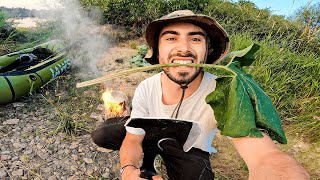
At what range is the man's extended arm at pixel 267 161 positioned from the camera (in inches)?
62.0

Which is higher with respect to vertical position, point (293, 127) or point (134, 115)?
point (134, 115)

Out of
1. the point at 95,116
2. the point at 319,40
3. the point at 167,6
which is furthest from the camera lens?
the point at 167,6

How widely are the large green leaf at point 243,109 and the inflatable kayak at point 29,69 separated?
3997mm

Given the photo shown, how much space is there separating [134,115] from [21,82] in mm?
3149

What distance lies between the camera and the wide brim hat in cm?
236

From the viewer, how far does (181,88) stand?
8.25 ft

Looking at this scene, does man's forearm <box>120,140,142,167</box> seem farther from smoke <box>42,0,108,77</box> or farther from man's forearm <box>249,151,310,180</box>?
smoke <box>42,0,108,77</box>

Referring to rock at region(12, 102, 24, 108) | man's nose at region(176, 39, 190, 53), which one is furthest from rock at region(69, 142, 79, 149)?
man's nose at region(176, 39, 190, 53)

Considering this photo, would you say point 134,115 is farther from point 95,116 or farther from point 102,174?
point 95,116

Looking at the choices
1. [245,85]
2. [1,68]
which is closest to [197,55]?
[245,85]

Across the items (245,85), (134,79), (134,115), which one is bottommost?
(134,79)

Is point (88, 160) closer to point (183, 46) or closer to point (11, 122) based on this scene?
point (11, 122)

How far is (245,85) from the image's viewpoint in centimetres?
179

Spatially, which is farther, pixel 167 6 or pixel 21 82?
pixel 167 6
